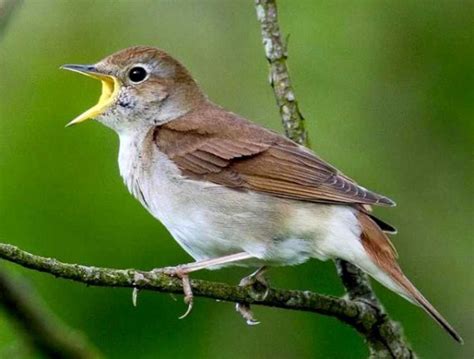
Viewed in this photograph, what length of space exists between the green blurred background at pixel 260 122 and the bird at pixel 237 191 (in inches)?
25.2

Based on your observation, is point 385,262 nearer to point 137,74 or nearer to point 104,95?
point 137,74

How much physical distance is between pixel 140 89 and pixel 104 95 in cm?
23

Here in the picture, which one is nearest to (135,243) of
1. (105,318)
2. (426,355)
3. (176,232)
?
(105,318)

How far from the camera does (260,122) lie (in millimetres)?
8742

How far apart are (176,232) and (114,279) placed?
1423mm

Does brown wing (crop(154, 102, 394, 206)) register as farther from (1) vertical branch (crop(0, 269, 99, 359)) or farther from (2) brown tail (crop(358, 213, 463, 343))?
(1) vertical branch (crop(0, 269, 99, 359))

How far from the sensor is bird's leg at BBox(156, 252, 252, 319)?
565 centimetres

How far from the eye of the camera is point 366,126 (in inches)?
351

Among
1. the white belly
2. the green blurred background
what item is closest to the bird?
the white belly

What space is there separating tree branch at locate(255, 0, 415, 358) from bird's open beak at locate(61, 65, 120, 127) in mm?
1025

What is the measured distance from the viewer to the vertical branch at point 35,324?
5.09 meters

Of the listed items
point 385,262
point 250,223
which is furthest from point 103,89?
point 385,262

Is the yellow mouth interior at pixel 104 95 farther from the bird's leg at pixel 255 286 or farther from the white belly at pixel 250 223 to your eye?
the bird's leg at pixel 255 286

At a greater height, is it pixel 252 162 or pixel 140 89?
pixel 140 89
